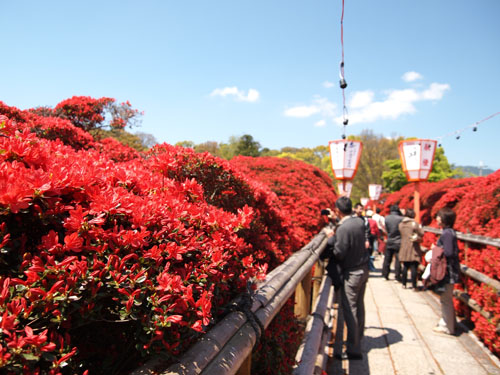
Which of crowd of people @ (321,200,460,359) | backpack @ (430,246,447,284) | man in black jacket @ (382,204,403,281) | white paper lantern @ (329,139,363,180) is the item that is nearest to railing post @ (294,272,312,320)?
crowd of people @ (321,200,460,359)

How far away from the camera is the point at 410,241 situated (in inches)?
249

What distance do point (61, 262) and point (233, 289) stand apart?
878 mm

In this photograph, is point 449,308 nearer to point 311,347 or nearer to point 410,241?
point 410,241

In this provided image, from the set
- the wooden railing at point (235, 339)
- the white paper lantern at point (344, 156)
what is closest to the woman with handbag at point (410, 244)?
the white paper lantern at point (344, 156)

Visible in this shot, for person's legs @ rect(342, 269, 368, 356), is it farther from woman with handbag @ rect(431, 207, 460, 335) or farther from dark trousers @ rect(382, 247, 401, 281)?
dark trousers @ rect(382, 247, 401, 281)

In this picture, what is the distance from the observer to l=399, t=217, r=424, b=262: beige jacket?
6.29 metres

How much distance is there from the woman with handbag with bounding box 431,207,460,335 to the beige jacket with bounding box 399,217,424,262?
1.92 m

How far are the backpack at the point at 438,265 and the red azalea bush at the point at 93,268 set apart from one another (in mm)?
3766

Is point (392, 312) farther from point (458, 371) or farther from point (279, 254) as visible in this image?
point (279, 254)

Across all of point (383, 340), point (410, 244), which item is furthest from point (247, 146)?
point (383, 340)

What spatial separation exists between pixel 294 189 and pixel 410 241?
2590 mm

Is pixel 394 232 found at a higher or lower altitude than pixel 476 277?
higher

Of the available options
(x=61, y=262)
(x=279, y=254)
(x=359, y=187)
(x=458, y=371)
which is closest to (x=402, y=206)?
(x=458, y=371)

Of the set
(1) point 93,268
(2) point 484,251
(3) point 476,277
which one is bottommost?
(3) point 476,277
